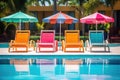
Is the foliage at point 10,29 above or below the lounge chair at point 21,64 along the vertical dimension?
above

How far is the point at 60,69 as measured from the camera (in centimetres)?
1044

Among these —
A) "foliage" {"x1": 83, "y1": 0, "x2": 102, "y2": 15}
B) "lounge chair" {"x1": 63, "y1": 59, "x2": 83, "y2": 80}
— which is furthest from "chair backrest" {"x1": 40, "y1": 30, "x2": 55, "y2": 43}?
"foliage" {"x1": 83, "y1": 0, "x2": 102, "y2": 15}

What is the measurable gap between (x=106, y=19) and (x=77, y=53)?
9.63 feet

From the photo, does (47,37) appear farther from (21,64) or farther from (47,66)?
(47,66)

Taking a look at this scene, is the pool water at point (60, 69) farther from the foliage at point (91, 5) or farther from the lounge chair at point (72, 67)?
the foliage at point (91, 5)

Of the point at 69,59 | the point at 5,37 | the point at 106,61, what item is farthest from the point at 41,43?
the point at 5,37

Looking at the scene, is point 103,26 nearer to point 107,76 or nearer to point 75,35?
point 75,35

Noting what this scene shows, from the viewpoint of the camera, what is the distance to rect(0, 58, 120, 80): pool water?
886 cm

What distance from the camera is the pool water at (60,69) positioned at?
8.86 metres

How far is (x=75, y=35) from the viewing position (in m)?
14.6

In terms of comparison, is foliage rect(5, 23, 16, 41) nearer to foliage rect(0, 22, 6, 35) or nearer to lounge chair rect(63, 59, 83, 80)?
foliage rect(0, 22, 6, 35)

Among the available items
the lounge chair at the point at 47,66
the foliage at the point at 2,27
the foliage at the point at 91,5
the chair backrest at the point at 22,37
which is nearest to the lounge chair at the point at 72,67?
the lounge chair at the point at 47,66

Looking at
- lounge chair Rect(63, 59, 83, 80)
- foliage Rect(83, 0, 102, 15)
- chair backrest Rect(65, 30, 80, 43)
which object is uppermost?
foliage Rect(83, 0, 102, 15)

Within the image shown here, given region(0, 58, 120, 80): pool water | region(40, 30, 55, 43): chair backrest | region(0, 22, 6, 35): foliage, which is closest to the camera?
region(0, 58, 120, 80): pool water
